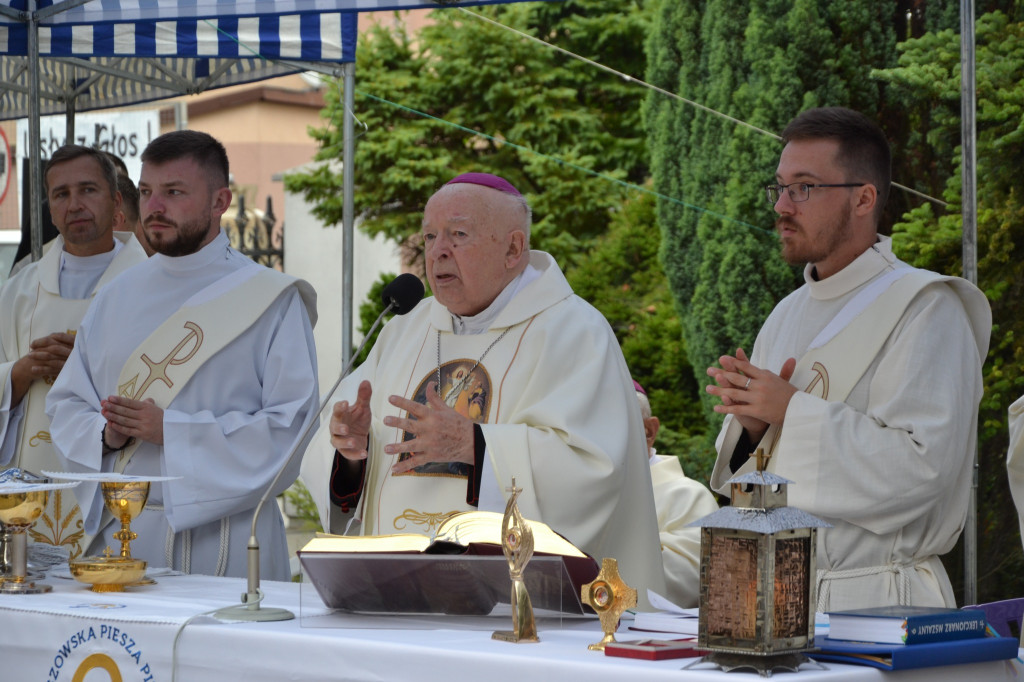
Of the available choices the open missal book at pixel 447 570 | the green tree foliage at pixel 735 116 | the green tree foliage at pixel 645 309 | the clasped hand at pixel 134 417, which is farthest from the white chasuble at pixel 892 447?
the green tree foliage at pixel 645 309

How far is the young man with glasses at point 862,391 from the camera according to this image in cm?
347

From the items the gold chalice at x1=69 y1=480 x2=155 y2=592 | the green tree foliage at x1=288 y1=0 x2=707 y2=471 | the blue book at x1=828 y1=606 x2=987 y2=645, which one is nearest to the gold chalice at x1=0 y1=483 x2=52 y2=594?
the gold chalice at x1=69 y1=480 x2=155 y2=592

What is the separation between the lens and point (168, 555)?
15.0 ft

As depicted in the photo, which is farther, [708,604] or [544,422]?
[544,422]

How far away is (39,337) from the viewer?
5555mm

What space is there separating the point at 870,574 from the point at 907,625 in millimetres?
1178

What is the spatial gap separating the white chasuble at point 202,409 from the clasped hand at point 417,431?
0.70 m

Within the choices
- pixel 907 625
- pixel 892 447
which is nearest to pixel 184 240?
pixel 892 447

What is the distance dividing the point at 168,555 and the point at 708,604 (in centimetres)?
270

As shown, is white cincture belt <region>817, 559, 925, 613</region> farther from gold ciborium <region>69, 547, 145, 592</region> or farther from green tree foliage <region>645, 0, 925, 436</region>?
green tree foliage <region>645, 0, 925, 436</region>

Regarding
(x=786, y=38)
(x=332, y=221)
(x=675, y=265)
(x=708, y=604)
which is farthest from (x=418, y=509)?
(x=332, y=221)

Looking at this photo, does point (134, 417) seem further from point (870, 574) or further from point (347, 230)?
point (870, 574)

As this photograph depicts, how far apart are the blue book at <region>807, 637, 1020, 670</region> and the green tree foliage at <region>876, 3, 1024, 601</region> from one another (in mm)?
4840

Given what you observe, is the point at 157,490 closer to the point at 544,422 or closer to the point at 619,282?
the point at 544,422
